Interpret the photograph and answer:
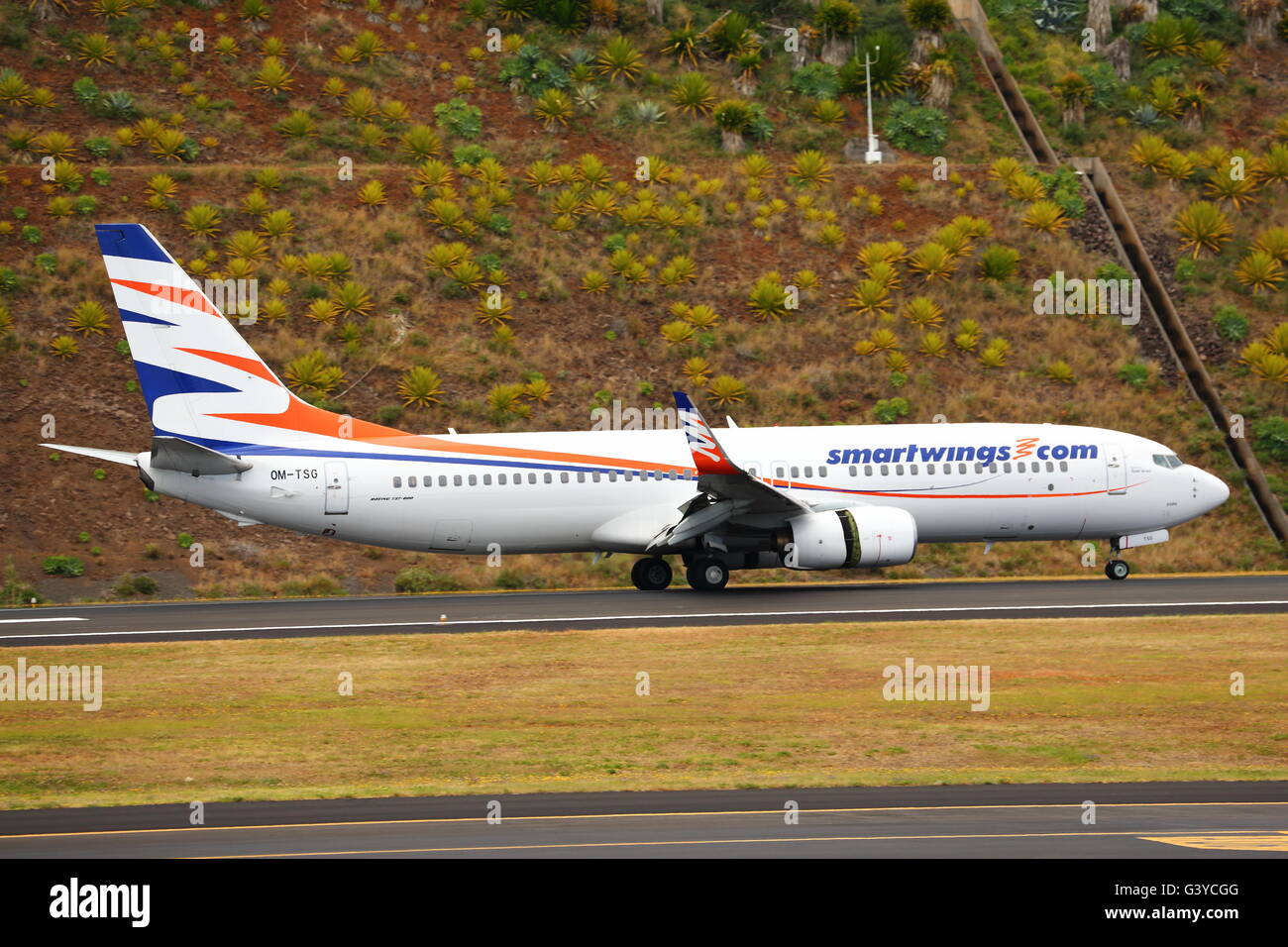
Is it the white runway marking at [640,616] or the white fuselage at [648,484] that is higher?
the white fuselage at [648,484]

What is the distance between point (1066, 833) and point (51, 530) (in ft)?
124

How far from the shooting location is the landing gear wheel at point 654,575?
38844 millimetres

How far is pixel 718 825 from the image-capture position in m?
15.7

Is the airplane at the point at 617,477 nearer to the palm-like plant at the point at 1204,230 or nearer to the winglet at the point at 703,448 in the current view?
the winglet at the point at 703,448

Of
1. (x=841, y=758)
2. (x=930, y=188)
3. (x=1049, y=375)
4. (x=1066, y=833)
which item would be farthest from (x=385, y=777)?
(x=930, y=188)

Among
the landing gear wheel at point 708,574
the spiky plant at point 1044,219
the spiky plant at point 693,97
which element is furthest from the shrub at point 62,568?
the spiky plant at point 1044,219

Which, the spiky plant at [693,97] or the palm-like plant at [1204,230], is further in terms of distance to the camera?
the spiky plant at [693,97]

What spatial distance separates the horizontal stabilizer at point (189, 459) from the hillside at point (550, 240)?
10.1 metres

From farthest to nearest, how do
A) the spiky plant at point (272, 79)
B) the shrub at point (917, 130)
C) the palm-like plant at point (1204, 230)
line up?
the shrub at point (917, 130), the spiky plant at point (272, 79), the palm-like plant at point (1204, 230)

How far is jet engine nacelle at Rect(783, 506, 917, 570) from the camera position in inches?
1395

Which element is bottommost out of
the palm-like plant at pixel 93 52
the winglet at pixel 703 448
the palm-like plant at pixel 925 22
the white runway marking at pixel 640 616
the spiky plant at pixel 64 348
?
the white runway marking at pixel 640 616

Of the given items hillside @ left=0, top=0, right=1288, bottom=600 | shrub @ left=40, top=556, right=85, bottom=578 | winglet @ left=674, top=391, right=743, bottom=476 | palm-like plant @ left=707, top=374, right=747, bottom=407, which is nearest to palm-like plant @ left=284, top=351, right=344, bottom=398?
hillside @ left=0, top=0, right=1288, bottom=600

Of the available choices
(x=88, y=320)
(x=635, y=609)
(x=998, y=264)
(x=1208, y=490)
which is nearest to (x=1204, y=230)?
(x=998, y=264)

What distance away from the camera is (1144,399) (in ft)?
179
